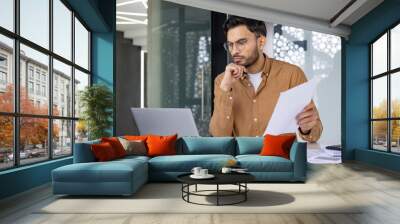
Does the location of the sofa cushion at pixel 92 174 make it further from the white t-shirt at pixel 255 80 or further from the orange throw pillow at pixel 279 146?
the white t-shirt at pixel 255 80

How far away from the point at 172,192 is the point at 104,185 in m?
0.88

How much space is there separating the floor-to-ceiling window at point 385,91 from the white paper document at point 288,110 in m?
1.54

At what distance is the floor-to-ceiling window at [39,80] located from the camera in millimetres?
4801

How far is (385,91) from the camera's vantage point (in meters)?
8.51

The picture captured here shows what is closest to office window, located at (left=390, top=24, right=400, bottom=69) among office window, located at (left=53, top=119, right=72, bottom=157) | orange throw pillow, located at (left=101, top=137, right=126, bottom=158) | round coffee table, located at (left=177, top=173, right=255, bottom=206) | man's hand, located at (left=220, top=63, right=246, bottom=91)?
man's hand, located at (left=220, top=63, right=246, bottom=91)

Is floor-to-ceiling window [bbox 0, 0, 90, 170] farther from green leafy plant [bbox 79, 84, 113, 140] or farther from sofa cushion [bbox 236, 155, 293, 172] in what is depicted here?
sofa cushion [bbox 236, 155, 293, 172]

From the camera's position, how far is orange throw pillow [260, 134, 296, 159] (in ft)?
20.1

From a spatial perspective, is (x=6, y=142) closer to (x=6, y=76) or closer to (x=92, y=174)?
(x=6, y=76)

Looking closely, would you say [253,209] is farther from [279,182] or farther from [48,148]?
[48,148]

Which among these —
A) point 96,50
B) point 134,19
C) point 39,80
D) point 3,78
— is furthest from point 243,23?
point 3,78

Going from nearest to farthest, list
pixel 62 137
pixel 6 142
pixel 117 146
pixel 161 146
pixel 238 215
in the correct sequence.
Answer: pixel 238 215 < pixel 6 142 < pixel 117 146 < pixel 161 146 < pixel 62 137

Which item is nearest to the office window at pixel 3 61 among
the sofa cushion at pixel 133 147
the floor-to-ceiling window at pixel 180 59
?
the sofa cushion at pixel 133 147

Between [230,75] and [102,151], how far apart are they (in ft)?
14.5

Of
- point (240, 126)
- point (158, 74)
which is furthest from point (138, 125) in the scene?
point (240, 126)
